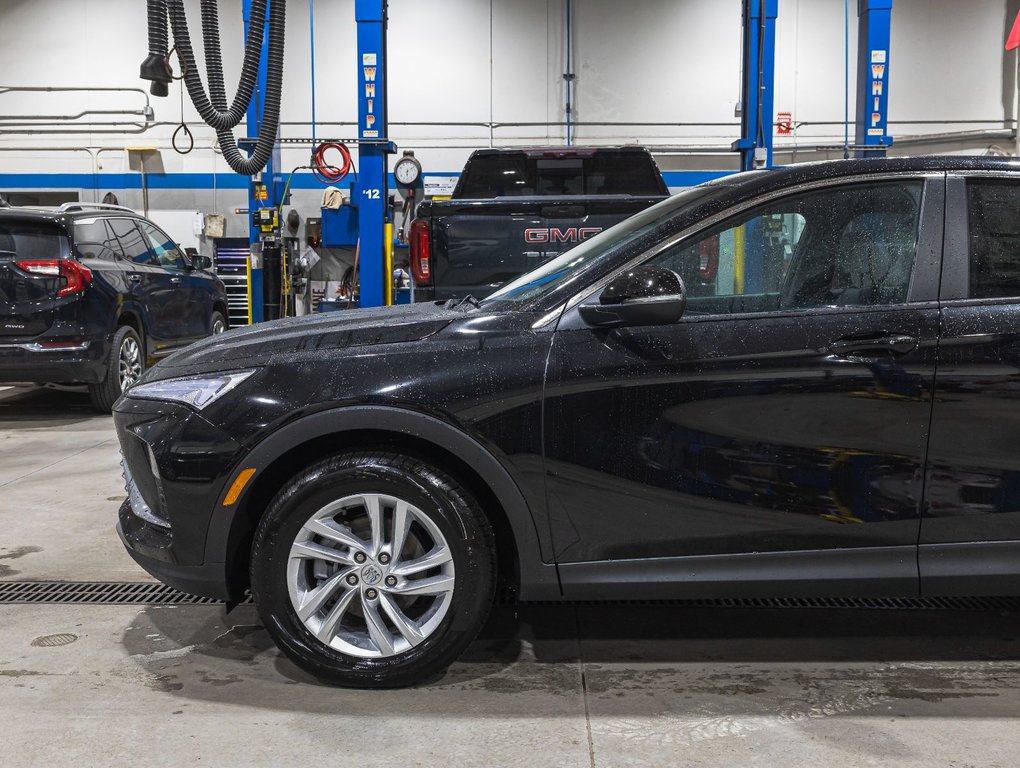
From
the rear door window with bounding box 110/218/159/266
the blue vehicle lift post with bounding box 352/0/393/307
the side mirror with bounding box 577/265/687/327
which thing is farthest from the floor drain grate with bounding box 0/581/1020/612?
the rear door window with bounding box 110/218/159/266

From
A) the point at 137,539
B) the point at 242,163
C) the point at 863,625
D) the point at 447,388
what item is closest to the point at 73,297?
the point at 242,163

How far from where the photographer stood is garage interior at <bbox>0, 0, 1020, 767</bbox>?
2.65m

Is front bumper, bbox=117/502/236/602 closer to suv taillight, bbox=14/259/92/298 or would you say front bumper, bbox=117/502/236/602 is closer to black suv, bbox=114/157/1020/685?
black suv, bbox=114/157/1020/685

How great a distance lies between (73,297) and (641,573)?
6363 millimetres

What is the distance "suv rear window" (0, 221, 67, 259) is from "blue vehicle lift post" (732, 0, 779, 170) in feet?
20.6

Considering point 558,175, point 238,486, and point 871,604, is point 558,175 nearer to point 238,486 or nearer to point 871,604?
point 871,604

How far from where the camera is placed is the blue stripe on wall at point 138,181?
1450 centimetres

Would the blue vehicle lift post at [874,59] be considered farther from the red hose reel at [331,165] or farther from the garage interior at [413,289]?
the red hose reel at [331,165]

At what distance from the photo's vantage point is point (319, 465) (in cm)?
283

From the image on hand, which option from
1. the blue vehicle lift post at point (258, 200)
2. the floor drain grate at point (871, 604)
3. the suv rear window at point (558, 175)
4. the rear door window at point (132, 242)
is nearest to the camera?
the floor drain grate at point (871, 604)

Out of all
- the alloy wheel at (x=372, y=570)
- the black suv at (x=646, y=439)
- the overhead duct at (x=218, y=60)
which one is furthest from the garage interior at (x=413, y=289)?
the overhead duct at (x=218, y=60)

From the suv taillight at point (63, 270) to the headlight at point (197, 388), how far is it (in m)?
5.35

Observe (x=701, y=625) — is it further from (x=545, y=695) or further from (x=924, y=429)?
(x=924, y=429)

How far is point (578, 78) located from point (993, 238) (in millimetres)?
12594
